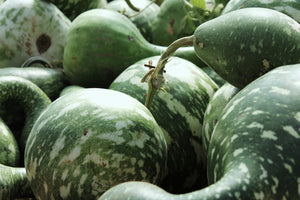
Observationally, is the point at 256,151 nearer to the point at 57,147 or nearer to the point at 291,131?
the point at 291,131

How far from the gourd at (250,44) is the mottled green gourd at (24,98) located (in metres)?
0.63

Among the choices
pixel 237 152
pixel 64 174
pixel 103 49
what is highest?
pixel 237 152

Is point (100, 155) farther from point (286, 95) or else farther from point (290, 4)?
point (290, 4)

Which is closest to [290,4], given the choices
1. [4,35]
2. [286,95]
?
[286,95]

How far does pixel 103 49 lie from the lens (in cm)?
145

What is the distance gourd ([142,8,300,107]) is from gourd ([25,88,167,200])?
0.64 feet

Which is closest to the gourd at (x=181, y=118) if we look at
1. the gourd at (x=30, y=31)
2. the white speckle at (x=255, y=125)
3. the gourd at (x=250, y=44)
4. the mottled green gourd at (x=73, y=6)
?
the gourd at (x=250, y=44)

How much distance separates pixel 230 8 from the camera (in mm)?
1123

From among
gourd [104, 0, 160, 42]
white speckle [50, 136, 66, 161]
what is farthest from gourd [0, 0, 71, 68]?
white speckle [50, 136, 66, 161]

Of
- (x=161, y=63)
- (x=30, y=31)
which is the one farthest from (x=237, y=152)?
(x=30, y=31)

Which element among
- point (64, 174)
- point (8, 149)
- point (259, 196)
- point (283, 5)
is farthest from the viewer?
point (8, 149)

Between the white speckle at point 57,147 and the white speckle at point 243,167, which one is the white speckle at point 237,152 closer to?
the white speckle at point 243,167

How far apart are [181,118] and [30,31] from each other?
3.29 ft

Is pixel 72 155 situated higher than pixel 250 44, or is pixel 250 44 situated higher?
pixel 250 44
